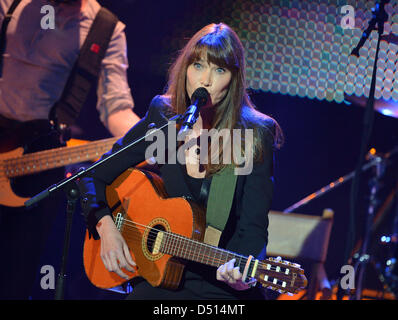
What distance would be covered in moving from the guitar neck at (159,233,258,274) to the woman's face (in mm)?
668

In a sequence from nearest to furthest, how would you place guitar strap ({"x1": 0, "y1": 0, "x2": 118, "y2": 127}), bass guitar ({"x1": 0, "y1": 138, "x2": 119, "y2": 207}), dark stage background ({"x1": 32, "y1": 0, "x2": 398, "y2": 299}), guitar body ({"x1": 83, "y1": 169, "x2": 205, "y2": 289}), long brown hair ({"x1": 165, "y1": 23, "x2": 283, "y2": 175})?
guitar body ({"x1": 83, "y1": 169, "x2": 205, "y2": 289}) < long brown hair ({"x1": 165, "y1": 23, "x2": 283, "y2": 175}) < bass guitar ({"x1": 0, "y1": 138, "x2": 119, "y2": 207}) < guitar strap ({"x1": 0, "y1": 0, "x2": 118, "y2": 127}) < dark stage background ({"x1": 32, "y1": 0, "x2": 398, "y2": 299})

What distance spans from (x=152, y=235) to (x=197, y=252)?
273mm

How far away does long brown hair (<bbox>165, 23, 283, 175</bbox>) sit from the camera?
2.30 metres

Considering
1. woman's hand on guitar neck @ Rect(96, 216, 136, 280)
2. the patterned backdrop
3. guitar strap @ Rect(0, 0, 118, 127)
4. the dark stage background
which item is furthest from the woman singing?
the patterned backdrop

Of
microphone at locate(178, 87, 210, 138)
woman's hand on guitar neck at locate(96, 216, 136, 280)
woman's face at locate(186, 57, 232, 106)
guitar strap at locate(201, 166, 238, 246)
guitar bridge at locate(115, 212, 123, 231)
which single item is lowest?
woman's hand on guitar neck at locate(96, 216, 136, 280)

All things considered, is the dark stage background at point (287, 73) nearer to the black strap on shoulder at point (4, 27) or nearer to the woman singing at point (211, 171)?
the woman singing at point (211, 171)

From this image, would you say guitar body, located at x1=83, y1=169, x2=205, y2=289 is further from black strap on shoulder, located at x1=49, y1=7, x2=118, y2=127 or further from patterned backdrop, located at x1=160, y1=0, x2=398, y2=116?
patterned backdrop, located at x1=160, y1=0, x2=398, y2=116

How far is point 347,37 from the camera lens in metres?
3.80

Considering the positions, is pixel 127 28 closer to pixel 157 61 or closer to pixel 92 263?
pixel 157 61

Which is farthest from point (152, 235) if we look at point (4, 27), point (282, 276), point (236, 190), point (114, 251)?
point (4, 27)

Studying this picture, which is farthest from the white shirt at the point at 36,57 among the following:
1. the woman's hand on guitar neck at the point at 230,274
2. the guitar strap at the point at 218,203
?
the woman's hand on guitar neck at the point at 230,274

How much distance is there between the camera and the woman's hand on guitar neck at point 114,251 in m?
2.24

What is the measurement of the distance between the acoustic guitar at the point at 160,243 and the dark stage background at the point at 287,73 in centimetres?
99
